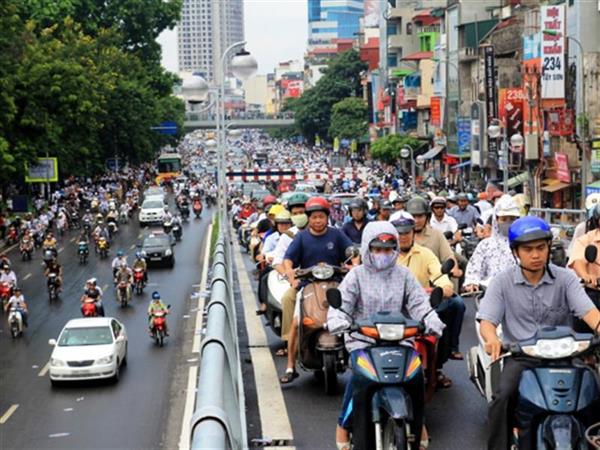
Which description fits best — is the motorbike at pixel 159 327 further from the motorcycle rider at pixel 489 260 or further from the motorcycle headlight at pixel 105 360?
the motorcycle rider at pixel 489 260

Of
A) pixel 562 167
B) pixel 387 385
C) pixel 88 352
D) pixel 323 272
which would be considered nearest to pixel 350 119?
pixel 562 167

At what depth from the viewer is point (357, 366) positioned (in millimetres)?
7766

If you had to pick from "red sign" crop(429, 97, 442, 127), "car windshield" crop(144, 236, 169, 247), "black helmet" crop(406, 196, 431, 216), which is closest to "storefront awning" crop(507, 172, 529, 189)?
"car windshield" crop(144, 236, 169, 247)

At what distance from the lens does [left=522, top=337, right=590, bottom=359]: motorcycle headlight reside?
22.2ft

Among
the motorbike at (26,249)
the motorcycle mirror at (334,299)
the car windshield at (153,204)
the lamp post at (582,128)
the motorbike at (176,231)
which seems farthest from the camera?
the car windshield at (153,204)

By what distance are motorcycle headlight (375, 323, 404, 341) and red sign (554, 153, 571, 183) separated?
1659 inches

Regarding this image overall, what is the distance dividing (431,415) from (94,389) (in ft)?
51.9

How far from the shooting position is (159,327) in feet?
94.9

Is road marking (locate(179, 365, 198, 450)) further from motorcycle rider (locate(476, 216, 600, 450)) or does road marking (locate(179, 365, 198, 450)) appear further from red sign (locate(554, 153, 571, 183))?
red sign (locate(554, 153, 571, 183))

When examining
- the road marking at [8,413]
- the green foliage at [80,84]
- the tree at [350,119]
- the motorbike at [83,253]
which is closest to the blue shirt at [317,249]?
the road marking at [8,413]

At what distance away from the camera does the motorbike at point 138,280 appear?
129ft

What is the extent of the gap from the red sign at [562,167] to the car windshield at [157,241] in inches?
616

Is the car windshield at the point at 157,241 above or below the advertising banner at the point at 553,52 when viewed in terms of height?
below

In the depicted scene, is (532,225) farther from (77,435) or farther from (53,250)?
(53,250)
